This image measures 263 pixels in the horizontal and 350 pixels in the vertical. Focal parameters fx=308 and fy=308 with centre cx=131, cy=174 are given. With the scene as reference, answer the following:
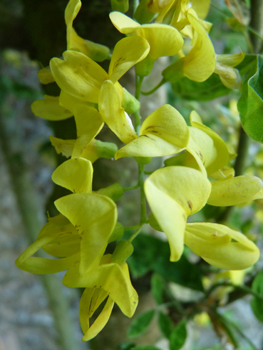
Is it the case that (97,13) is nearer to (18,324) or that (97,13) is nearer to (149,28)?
(149,28)

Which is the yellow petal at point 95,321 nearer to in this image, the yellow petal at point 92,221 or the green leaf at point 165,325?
the yellow petal at point 92,221

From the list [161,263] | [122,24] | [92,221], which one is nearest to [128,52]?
[122,24]

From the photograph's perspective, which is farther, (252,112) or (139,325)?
(139,325)

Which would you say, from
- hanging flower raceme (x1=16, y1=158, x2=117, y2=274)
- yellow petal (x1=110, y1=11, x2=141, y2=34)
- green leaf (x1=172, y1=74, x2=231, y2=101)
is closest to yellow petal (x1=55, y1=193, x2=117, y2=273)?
hanging flower raceme (x1=16, y1=158, x2=117, y2=274)

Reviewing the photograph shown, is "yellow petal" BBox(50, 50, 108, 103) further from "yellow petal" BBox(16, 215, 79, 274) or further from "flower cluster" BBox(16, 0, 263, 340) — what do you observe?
"yellow petal" BBox(16, 215, 79, 274)

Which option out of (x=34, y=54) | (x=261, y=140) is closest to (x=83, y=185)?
(x=261, y=140)

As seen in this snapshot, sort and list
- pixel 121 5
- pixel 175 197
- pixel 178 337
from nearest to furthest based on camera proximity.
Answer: pixel 175 197
pixel 121 5
pixel 178 337

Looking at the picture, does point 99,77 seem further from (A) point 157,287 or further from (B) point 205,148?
(A) point 157,287
